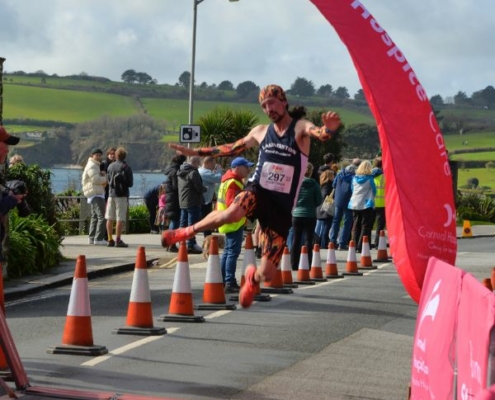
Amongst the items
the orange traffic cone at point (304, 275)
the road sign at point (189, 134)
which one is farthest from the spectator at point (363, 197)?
the road sign at point (189, 134)

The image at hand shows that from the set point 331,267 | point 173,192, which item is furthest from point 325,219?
point 331,267

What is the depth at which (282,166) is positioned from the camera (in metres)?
11.2

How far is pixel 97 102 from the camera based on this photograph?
138 m

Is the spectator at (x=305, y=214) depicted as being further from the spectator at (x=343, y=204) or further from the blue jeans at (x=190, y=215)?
the spectator at (x=343, y=204)

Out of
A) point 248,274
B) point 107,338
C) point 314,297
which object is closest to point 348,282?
point 314,297

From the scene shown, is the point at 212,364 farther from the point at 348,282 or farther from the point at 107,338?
the point at 348,282

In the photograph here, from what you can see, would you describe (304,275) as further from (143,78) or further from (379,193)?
(143,78)

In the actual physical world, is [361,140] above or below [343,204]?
above

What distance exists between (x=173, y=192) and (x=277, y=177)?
14285mm

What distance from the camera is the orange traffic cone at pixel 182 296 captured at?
569 inches

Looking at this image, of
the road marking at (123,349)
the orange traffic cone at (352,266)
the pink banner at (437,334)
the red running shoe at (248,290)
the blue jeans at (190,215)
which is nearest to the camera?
the pink banner at (437,334)

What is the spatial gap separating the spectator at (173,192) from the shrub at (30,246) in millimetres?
3663

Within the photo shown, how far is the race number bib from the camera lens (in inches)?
440

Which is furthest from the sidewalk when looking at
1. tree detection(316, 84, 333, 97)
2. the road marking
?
tree detection(316, 84, 333, 97)
